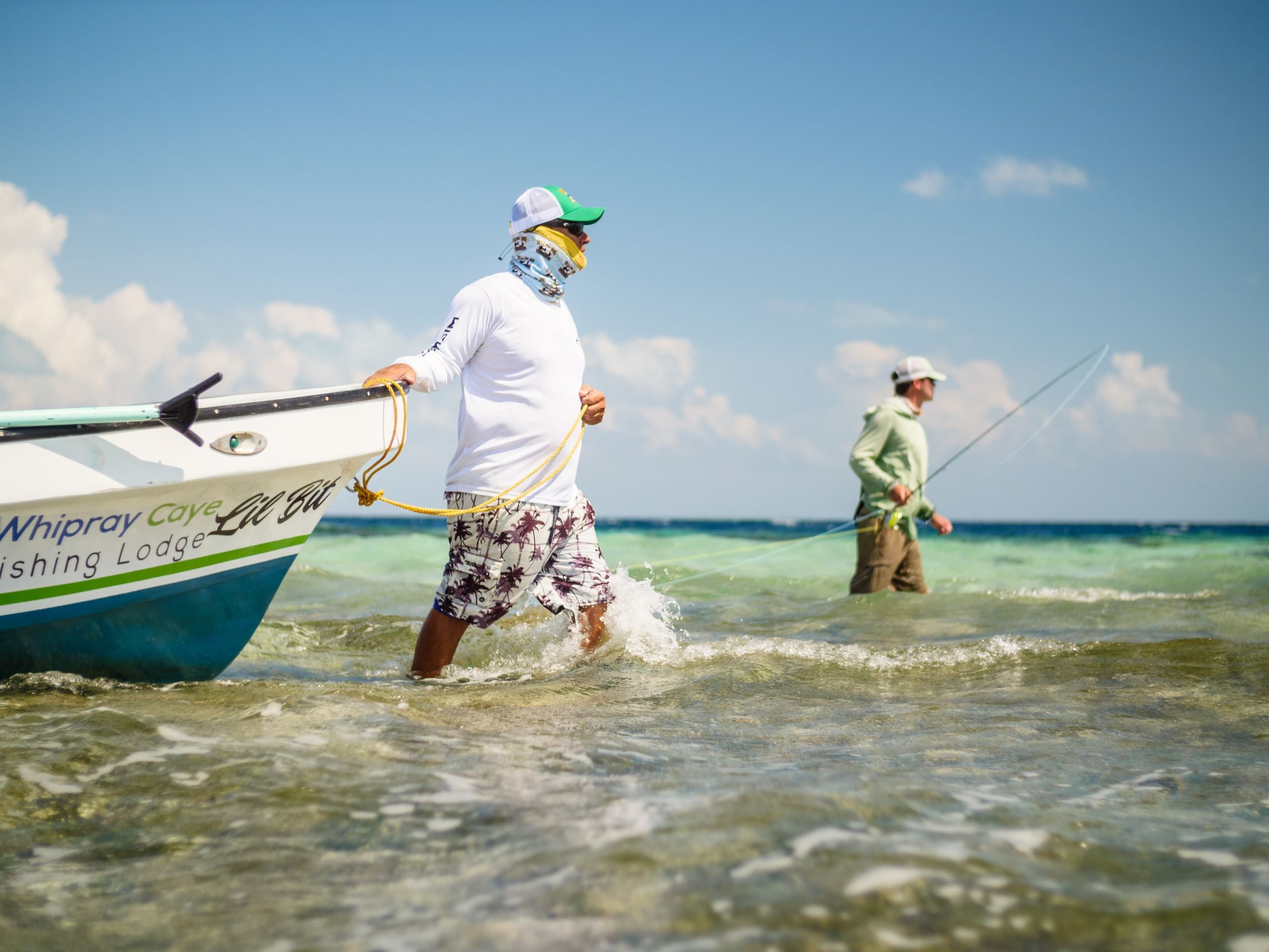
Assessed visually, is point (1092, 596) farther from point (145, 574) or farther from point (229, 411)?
point (145, 574)

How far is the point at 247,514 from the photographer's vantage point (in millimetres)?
3865

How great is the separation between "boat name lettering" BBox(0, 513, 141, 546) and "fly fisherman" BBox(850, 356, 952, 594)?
525 cm

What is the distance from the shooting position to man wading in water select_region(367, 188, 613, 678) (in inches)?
155

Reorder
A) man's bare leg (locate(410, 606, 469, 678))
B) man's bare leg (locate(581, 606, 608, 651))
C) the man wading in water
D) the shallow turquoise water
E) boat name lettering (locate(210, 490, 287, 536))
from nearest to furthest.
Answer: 1. the shallow turquoise water
2. boat name lettering (locate(210, 490, 287, 536))
3. the man wading in water
4. man's bare leg (locate(410, 606, 469, 678))
5. man's bare leg (locate(581, 606, 608, 651))

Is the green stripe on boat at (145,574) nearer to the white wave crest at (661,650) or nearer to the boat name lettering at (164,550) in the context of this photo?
the boat name lettering at (164,550)

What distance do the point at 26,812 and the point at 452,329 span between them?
7.26ft

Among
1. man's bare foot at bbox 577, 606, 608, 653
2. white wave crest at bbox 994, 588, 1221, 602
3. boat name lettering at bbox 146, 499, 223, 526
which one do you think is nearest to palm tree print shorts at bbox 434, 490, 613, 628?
man's bare foot at bbox 577, 606, 608, 653

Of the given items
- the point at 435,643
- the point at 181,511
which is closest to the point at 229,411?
the point at 181,511

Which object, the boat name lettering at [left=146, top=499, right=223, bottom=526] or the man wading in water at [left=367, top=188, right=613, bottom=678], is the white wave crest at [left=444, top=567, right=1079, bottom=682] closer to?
the man wading in water at [left=367, top=188, right=613, bottom=678]

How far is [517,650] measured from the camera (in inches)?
216

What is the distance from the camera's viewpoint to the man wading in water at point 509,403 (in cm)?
395

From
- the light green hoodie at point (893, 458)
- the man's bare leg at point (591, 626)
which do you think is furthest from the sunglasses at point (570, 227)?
the light green hoodie at point (893, 458)

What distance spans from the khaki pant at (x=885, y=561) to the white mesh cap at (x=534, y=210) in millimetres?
4205

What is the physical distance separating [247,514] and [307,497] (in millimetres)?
251
